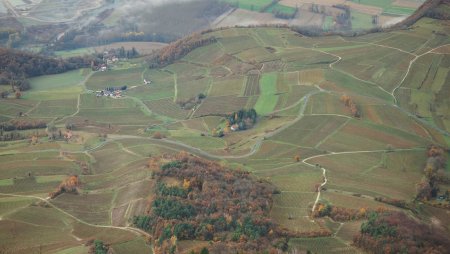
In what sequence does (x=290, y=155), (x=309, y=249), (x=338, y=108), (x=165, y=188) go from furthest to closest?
(x=338, y=108) < (x=290, y=155) < (x=165, y=188) < (x=309, y=249)

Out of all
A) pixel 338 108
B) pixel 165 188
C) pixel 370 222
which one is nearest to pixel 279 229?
pixel 370 222

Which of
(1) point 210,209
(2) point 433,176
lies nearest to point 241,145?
(1) point 210,209

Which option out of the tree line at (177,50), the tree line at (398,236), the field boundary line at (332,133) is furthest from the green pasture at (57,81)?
the tree line at (398,236)

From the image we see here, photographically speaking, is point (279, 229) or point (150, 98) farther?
point (150, 98)

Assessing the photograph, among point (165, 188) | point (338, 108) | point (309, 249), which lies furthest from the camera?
point (338, 108)

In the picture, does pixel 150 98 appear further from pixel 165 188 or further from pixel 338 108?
pixel 165 188

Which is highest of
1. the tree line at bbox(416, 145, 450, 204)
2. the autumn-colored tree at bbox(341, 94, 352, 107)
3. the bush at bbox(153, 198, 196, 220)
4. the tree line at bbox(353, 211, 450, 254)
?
the tree line at bbox(353, 211, 450, 254)

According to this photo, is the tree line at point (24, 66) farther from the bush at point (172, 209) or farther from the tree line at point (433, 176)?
the tree line at point (433, 176)

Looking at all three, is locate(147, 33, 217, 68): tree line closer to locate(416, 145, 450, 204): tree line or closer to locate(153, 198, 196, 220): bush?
locate(416, 145, 450, 204): tree line

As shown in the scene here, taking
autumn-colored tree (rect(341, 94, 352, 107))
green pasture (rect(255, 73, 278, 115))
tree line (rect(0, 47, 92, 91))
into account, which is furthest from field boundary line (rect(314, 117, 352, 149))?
tree line (rect(0, 47, 92, 91))
